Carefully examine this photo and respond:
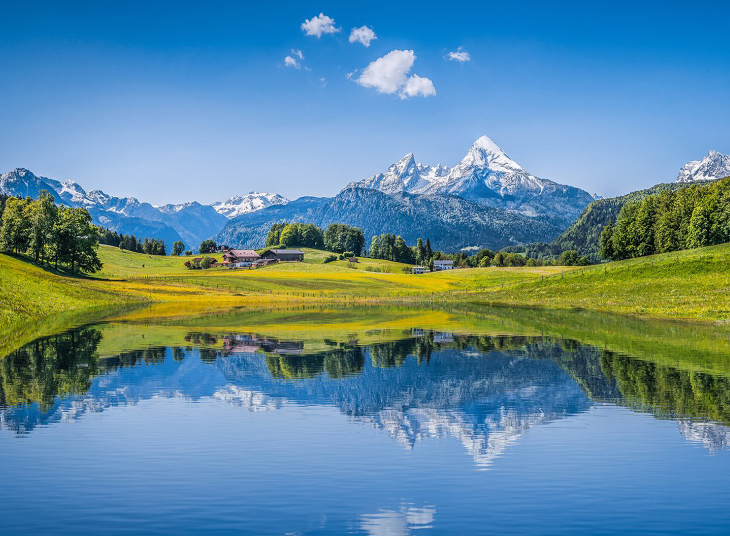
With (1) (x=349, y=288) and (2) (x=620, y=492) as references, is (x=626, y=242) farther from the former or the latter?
(2) (x=620, y=492)

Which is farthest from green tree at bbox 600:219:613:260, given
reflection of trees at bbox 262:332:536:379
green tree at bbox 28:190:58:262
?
green tree at bbox 28:190:58:262

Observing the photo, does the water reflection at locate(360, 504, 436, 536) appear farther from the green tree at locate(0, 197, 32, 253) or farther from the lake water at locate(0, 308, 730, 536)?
the green tree at locate(0, 197, 32, 253)

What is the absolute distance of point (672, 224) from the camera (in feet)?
455

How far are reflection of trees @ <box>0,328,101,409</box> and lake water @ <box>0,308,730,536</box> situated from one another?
192 mm

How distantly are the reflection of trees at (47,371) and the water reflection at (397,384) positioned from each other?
61 mm

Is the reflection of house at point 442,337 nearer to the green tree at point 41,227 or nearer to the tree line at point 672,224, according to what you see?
the tree line at point 672,224

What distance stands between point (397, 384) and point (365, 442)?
1010cm

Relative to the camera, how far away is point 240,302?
356 ft

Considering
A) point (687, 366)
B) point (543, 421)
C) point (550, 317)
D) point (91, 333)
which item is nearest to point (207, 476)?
point (543, 421)

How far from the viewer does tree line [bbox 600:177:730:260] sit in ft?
410

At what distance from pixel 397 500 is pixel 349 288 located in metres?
128

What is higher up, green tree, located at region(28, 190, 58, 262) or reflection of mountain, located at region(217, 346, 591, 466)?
green tree, located at region(28, 190, 58, 262)

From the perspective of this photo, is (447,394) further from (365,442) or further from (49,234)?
(49,234)

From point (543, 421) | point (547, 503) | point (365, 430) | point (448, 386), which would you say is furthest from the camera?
point (448, 386)
